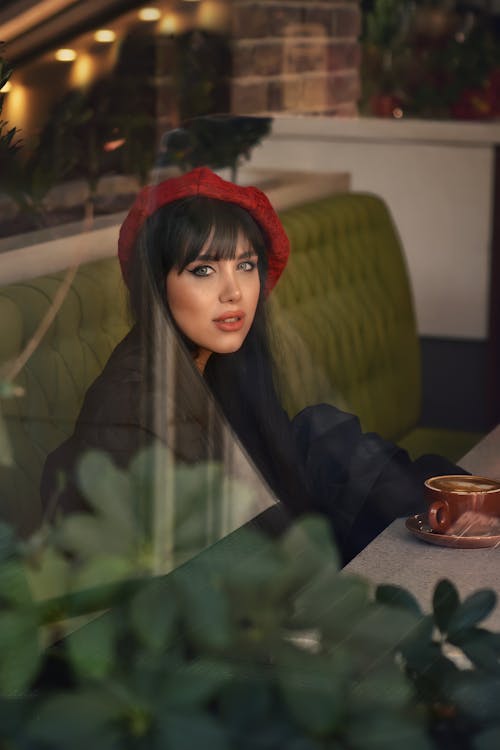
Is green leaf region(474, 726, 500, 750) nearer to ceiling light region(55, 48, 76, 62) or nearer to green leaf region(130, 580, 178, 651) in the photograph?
green leaf region(130, 580, 178, 651)

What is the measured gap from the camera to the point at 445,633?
685 mm

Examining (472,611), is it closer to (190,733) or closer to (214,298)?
(190,733)

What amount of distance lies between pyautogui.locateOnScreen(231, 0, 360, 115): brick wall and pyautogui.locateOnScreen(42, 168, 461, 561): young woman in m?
0.16

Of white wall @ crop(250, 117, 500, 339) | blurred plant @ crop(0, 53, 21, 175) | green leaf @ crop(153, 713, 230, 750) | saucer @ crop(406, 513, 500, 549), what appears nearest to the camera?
green leaf @ crop(153, 713, 230, 750)

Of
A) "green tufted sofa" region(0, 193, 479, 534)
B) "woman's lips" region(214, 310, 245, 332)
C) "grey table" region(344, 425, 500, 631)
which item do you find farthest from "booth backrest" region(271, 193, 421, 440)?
"grey table" region(344, 425, 500, 631)

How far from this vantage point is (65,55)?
2.50 ft

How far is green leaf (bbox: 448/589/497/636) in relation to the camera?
0.69 metres

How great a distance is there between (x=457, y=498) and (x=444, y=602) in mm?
274

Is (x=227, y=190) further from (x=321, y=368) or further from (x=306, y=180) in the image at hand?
(x=306, y=180)

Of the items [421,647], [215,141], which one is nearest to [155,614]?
[421,647]

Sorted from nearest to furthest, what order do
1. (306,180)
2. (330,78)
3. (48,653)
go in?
(48,653) < (330,78) < (306,180)

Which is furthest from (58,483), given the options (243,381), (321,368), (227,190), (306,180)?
(306,180)

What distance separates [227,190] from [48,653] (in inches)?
23.1

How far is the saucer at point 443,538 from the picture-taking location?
83 centimetres
